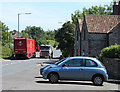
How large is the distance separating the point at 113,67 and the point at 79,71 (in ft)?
24.5

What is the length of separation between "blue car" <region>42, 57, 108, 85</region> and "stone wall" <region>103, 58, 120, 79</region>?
551 cm

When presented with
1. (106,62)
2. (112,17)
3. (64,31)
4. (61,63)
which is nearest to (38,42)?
(64,31)

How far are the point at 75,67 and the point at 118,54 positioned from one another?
879 cm

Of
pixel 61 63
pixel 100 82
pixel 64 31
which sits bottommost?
pixel 100 82

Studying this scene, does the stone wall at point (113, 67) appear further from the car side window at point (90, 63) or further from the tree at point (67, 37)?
the tree at point (67, 37)

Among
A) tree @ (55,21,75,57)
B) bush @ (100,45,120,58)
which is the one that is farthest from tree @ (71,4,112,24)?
bush @ (100,45,120,58)

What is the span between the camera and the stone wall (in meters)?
19.2

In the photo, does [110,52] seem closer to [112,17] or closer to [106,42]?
[106,42]

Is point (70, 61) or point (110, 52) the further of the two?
point (110, 52)

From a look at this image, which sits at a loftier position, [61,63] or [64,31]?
[64,31]

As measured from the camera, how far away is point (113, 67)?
813 inches

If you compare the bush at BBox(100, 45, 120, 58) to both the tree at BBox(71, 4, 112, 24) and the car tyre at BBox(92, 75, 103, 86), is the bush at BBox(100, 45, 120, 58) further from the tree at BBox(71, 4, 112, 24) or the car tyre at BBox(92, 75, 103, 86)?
the tree at BBox(71, 4, 112, 24)

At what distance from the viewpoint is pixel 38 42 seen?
100750mm

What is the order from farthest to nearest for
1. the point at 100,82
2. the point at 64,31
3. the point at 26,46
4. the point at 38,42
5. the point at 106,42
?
the point at 38,42 < the point at 64,31 < the point at 26,46 < the point at 106,42 < the point at 100,82
